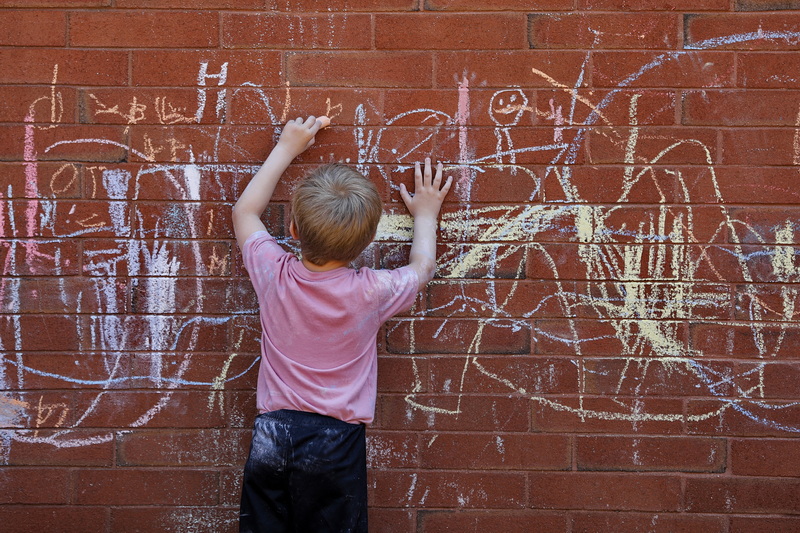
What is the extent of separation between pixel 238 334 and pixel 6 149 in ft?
3.55

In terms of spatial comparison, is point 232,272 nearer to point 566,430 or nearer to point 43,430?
point 43,430

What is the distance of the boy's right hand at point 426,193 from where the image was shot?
2.40 metres

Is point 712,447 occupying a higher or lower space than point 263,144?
lower

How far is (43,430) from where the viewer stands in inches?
99.1

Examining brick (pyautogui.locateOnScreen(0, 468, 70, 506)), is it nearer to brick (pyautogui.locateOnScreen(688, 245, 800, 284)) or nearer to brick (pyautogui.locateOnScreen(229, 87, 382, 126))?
brick (pyautogui.locateOnScreen(229, 87, 382, 126))

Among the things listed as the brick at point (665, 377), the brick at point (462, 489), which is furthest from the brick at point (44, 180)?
the brick at point (665, 377)

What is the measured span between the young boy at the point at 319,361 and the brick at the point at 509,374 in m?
0.43

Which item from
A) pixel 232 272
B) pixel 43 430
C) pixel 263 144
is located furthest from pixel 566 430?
pixel 43 430

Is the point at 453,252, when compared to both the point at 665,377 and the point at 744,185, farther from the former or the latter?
the point at 744,185

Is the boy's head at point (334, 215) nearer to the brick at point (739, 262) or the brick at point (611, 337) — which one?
the brick at point (611, 337)

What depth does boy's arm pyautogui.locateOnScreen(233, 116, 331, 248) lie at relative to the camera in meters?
2.28

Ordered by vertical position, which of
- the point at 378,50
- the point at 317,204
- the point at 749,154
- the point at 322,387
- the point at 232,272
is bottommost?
the point at 322,387

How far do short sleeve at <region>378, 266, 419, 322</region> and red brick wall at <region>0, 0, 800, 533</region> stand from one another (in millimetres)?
293

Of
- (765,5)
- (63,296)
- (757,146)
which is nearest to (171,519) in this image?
(63,296)
